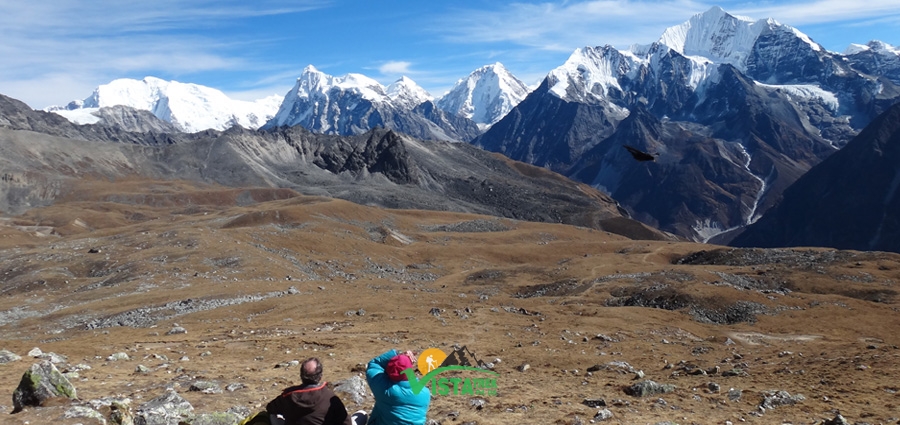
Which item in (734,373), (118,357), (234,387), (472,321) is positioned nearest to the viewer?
(234,387)

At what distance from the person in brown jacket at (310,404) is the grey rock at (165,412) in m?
3.25

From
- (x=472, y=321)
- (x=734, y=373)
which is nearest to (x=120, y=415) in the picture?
(x=734, y=373)

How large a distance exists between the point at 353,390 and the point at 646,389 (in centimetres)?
897

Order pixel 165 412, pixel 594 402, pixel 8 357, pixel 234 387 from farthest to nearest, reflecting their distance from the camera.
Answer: pixel 8 357 → pixel 234 387 → pixel 594 402 → pixel 165 412

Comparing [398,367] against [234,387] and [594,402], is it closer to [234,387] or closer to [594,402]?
[594,402]

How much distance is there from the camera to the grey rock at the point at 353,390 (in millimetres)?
17812

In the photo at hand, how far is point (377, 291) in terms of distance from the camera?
2093 inches

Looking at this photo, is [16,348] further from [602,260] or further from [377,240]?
[377,240]

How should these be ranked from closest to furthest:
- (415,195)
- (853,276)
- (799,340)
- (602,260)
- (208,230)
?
(799,340)
(853,276)
(208,230)
(602,260)
(415,195)

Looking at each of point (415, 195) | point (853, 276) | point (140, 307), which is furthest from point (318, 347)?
point (415, 195)

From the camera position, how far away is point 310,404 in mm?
10867

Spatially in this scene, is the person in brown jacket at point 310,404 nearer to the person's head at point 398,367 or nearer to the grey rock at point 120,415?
the person's head at point 398,367

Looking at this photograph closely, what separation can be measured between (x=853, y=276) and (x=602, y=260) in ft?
87.1

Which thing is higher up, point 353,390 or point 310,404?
point 310,404
